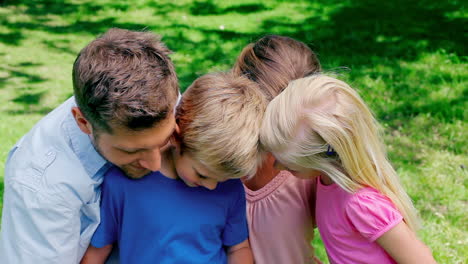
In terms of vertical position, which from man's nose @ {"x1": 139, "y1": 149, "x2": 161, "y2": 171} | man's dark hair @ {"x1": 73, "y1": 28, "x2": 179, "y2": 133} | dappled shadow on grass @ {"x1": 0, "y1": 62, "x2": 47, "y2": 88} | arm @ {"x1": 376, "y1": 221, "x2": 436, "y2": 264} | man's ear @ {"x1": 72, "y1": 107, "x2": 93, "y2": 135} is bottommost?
dappled shadow on grass @ {"x1": 0, "y1": 62, "x2": 47, "y2": 88}

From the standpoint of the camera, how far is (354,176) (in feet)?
7.14

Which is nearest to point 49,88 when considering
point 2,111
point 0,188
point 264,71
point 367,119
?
point 2,111

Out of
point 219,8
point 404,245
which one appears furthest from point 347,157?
point 219,8

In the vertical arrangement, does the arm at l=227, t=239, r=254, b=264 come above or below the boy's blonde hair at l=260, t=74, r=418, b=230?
below

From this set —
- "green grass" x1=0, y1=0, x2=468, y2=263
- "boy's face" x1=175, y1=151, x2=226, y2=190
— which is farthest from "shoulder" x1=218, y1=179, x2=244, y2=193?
→ "green grass" x1=0, y1=0, x2=468, y2=263

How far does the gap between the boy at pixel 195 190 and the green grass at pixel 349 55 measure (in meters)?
1.38

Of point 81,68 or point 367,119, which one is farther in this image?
point 367,119

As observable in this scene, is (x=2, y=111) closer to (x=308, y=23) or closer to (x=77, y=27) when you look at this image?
(x=77, y=27)

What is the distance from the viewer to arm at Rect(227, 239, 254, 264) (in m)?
2.47

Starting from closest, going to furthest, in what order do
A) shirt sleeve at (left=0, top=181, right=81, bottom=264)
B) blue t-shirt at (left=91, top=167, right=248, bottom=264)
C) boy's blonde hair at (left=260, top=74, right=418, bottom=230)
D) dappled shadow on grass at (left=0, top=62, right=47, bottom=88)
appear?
shirt sleeve at (left=0, top=181, right=81, bottom=264), boy's blonde hair at (left=260, top=74, right=418, bottom=230), blue t-shirt at (left=91, top=167, right=248, bottom=264), dappled shadow on grass at (left=0, top=62, right=47, bottom=88)

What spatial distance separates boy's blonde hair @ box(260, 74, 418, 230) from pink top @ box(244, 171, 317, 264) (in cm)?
30

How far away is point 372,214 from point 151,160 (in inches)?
33.9

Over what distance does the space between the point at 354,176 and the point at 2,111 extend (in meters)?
4.00

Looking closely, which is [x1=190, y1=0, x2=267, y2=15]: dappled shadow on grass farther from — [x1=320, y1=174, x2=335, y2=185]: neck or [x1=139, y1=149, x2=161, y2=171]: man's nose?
[x1=139, y1=149, x2=161, y2=171]: man's nose
